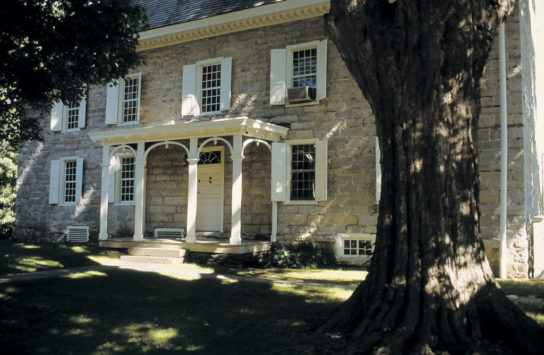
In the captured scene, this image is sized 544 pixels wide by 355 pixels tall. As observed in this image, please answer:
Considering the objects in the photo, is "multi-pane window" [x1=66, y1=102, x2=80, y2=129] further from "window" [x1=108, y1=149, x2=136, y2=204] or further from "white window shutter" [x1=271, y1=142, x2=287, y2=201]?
"white window shutter" [x1=271, y1=142, x2=287, y2=201]

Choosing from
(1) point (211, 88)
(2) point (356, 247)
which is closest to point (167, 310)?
(2) point (356, 247)

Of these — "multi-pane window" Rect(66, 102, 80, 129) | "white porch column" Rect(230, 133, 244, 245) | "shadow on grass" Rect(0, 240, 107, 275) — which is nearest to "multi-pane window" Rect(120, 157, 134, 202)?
"multi-pane window" Rect(66, 102, 80, 129)

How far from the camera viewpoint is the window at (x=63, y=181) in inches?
655

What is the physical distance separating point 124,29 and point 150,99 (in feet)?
19.6

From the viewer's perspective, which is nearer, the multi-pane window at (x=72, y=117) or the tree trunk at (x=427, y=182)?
the tree trunk at (x=427, y=182)

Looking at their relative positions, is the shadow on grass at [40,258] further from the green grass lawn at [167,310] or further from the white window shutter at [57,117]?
the white window shutter at [57,117]

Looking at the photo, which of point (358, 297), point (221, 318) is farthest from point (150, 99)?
point (358, 297)

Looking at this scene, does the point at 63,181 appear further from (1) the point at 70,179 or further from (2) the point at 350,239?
(2) the point at 350,239

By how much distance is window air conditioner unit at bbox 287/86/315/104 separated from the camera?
1212cm

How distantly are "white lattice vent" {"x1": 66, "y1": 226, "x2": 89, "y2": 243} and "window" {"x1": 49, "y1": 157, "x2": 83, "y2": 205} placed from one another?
92cm

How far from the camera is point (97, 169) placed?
15953 mm

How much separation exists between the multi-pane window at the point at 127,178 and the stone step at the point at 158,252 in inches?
137

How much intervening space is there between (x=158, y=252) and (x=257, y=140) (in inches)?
151

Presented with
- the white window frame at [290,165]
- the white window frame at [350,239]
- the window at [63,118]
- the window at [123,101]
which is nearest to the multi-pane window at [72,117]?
the window at [63,118]
